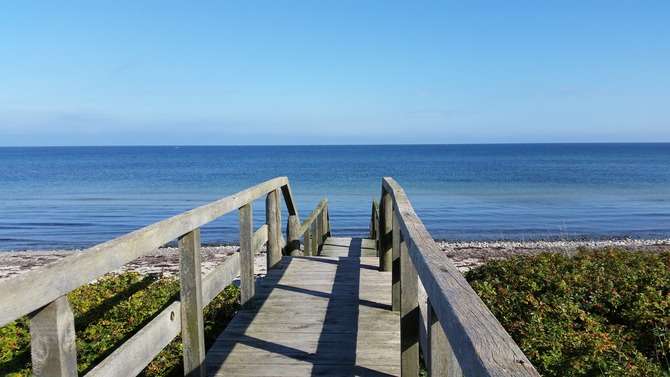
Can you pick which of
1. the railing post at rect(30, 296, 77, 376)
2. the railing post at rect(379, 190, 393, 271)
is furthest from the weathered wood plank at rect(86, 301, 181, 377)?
the railing post at rect(379, 190, 393, 271)

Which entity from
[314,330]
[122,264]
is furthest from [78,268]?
[314,330]

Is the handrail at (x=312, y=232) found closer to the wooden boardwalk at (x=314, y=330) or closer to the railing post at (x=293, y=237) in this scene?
the railing post at (x=293, y=237)

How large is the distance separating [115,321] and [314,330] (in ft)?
6.25

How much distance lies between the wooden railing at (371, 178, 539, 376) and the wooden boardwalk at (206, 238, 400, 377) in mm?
488

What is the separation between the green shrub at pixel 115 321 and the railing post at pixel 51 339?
7.20 ft

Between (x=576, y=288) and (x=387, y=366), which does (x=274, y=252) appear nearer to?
(x=387, y=366)

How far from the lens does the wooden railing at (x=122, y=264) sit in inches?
64.9

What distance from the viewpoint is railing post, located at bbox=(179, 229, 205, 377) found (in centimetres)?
313

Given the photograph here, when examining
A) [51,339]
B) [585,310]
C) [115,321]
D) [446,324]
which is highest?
[446,324]

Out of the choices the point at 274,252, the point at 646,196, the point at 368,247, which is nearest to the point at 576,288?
the point at 274,252

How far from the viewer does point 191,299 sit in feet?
10.4

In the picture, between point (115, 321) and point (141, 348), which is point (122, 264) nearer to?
point (141, 348)

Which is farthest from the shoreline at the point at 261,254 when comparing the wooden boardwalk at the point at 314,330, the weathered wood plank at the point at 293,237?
the wooden boardwalk at the point at 314,330

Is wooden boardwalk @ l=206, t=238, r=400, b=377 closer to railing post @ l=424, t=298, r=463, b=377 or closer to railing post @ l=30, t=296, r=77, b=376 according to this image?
railing post @ l=424, t=298, r=463, b=377
